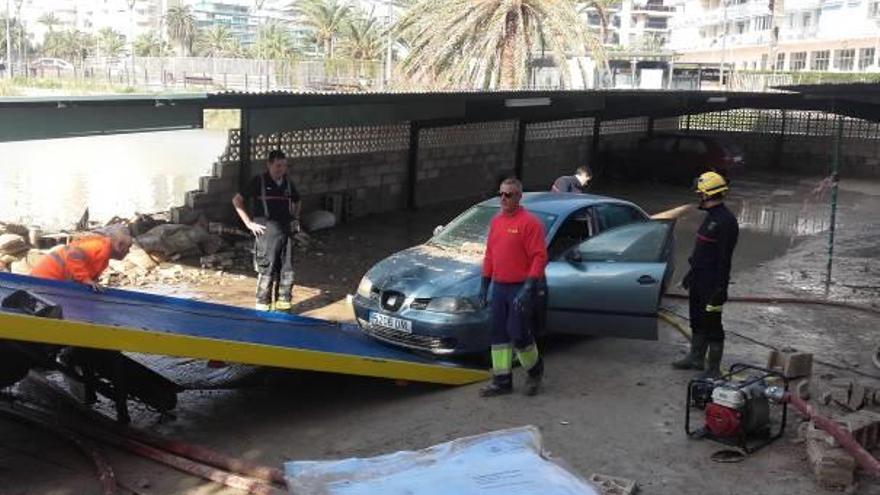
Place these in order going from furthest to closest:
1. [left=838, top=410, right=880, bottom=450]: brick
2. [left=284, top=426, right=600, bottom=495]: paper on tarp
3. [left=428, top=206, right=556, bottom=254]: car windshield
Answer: [left=428, top=206, right=556, bottom=254]: car windshield, [left=838, top=410, right=880, bottom=450]: brick, [left=284, top=426, right=600, bottom=495]: paper on tarp

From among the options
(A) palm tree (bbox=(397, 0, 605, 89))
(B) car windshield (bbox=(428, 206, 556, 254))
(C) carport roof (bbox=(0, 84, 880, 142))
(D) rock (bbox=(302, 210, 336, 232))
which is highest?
(A) palm tree (bbox=(397, 0, 605, 89))

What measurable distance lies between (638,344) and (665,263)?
3.31 ft

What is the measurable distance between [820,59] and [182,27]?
71.9m

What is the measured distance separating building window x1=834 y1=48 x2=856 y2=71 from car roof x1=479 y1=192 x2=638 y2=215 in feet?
234

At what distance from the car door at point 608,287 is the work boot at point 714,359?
0.65m

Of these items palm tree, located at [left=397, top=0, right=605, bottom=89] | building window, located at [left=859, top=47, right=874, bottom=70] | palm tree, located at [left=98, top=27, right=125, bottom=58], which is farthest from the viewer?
palm tree, located at [left=98, top=27, right=125, bottom=58]

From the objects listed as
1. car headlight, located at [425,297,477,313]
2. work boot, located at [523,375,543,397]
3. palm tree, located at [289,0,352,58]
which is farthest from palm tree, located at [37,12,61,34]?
work boot, located at [523,375,543,397]

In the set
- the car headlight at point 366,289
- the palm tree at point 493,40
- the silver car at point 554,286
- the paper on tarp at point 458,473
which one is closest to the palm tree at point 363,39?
the palm tree at point 493,40

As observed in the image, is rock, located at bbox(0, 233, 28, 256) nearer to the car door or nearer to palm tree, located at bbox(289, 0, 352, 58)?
the car door

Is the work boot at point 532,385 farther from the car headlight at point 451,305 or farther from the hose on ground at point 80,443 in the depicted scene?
the hose on ground at point 80,443

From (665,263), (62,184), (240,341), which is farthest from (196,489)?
(62,184)

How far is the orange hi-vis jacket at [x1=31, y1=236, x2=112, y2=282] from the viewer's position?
248 inches

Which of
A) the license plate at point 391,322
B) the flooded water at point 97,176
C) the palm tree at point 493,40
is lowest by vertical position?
the flooded water at point 97,176

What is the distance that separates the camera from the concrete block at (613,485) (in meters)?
4.77
